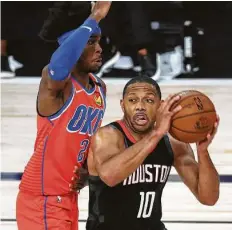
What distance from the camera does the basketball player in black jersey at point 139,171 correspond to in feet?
11.2

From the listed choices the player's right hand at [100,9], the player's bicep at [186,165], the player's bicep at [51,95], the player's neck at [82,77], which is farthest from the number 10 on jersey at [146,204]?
the player's right hand at [100,9]

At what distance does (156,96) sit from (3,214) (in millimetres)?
2757

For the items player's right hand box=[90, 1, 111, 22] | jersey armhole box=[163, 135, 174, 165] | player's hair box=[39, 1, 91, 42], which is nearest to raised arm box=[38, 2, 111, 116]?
player's right hand box=[90, 1, 111, 22]

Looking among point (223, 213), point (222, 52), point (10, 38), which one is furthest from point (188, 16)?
point (223, 213)

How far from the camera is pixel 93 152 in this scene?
11.4 feet

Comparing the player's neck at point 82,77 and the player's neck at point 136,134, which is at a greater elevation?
the player's neck at point 82,77

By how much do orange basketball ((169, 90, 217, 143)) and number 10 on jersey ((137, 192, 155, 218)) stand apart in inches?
14.2

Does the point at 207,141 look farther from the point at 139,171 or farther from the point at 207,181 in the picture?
the point at 139,171

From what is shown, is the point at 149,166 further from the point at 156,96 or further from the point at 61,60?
the point at 61,60

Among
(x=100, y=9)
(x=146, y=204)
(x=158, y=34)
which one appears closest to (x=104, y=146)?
(x=146, y=204)

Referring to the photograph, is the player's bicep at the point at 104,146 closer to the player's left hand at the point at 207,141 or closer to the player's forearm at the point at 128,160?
the player's forearm at the point at 128,160

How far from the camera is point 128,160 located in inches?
126

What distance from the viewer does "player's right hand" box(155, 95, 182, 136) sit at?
315 centimetres

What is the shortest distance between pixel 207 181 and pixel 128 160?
46 centimetres
